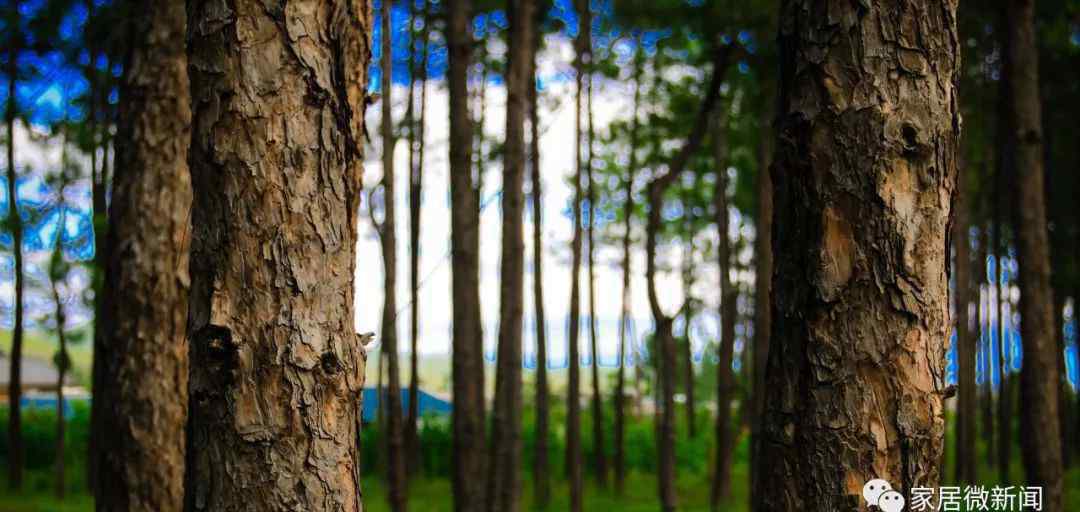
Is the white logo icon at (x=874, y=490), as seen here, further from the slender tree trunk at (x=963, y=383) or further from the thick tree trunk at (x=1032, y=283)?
the slender tree trunk at (x=963, y=383)

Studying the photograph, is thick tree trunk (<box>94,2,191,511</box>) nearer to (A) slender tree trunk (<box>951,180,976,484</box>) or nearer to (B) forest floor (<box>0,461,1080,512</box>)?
(B) forest floor (<box>0,461,1080,512</box>)

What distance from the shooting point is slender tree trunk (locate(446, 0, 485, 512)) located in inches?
253

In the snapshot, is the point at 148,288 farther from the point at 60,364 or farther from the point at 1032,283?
the point at 60,364

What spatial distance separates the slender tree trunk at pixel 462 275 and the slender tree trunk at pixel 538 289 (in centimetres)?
329

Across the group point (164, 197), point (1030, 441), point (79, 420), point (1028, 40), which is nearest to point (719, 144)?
point (1028, 40)

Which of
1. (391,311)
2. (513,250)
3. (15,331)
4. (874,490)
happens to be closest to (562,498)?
(391,311)

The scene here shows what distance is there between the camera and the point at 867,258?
2537mm

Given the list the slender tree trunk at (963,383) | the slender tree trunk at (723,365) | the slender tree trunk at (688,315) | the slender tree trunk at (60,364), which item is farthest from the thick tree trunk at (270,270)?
the slender tree trunk at (688,315)

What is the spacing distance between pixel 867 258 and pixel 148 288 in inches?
152

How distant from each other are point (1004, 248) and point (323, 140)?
20.1 metres

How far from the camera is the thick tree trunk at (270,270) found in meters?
2.48

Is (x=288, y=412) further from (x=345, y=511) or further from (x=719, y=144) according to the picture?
(x=719, y=144)

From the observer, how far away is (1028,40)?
6992mm

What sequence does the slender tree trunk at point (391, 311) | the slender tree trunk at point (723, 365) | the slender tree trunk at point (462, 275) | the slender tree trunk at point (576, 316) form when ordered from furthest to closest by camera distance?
the slender tree trunk at point (723, 365) < the slender tree trunk at point (576, 316) < the slender tree trunk at point (391, 311) < the slender tree trunk at point (462, 275)
